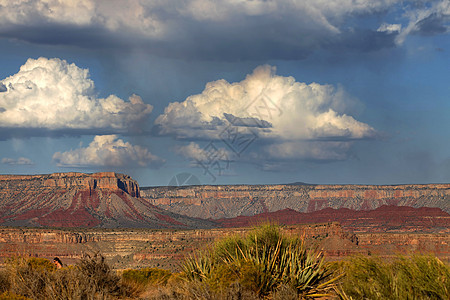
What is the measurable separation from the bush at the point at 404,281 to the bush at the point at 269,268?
2109mm

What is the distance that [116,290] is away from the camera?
76.4 feet

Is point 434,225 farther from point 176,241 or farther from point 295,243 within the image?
point 295,243

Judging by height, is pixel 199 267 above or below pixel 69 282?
above

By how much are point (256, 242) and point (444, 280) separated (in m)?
6.61

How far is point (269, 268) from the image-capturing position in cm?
2078

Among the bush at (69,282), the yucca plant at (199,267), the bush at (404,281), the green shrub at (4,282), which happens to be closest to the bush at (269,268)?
the yucca plant at (199,267)

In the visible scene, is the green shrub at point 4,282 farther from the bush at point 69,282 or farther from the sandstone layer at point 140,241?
the sandstone layer at point 140,241

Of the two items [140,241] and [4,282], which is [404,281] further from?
[140,241]

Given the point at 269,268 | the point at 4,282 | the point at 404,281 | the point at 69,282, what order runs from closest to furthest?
the point at 404,281, the point at 69,282, the point at 269,268, the point at 4,282

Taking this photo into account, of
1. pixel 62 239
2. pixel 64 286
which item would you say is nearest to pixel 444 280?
pixel 64 286

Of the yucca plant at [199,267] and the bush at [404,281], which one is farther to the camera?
the yucca plant at [199,267]

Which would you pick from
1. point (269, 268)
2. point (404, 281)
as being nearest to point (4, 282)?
point (269, 268)

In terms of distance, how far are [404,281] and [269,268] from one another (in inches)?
212

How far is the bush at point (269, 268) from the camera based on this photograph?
20109mm
